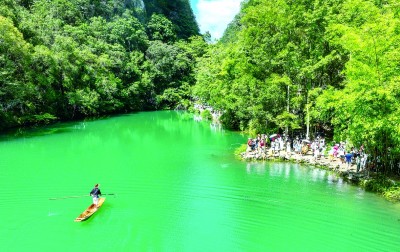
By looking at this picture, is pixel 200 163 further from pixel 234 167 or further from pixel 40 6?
pixel 40 6

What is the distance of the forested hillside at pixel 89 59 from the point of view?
40.3 metres

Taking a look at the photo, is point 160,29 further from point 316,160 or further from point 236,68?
point 316,160

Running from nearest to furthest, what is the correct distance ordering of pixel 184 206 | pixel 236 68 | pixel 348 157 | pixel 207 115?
1. pixel 184 206
2. pixel 348 157
3. pixel 236 68
4. pixel 207 115

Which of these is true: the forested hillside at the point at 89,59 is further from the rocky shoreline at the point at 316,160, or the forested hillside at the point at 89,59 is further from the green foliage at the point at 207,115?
the rocky shoreline at the point at 316,160

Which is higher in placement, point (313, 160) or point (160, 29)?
point (160, 29)

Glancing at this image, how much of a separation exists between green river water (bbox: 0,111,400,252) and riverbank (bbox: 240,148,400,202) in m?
0.62

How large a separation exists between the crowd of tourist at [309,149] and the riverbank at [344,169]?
0.43 feet

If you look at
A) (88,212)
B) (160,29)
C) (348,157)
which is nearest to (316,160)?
(348,157)

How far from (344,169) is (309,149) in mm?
4639

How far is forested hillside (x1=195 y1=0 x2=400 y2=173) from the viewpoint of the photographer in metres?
16.3

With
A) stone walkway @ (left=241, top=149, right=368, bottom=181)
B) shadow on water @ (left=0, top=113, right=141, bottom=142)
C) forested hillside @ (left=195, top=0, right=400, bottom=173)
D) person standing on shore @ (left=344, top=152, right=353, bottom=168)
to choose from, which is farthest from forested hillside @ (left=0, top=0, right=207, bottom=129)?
person standing on shore @ (left=344, top=152, right=353, bottom=168)

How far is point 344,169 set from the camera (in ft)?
70.1

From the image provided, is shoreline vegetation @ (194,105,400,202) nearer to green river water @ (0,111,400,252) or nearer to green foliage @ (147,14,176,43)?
green river water @ (0,111,400,252)

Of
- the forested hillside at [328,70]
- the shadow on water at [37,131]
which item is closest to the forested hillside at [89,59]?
the shadow on water at [37,131]
